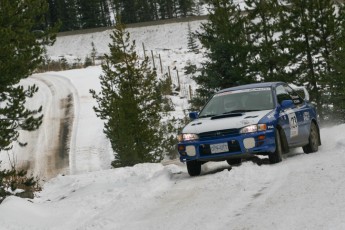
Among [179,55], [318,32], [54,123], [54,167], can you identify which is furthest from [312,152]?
[179,55]

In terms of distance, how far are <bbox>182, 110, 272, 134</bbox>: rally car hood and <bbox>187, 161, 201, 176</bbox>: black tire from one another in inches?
24.9

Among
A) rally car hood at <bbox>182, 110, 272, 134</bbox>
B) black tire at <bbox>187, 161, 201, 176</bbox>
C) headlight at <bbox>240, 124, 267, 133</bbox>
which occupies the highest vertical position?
rally car hood at <bbox>182, 110, 272, 134</bbox>

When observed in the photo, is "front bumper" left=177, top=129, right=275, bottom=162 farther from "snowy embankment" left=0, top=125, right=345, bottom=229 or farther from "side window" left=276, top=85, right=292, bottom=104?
"side window" left=276, top=85, right=292, bottom=104

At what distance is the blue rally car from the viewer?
9867 mm

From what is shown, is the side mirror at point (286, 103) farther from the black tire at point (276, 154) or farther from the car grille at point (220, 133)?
the car grille at point (220, 133)

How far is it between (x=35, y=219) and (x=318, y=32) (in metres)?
24.5

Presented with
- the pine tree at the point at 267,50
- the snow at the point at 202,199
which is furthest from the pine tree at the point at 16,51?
the pine tree at the point at 267,50

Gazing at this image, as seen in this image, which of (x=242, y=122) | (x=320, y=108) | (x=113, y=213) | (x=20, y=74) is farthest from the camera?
(x=320, y=108)

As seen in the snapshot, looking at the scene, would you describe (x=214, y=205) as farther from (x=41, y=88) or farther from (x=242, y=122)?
(x=41, y=88)

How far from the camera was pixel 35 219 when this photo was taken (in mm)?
Answer: 8117

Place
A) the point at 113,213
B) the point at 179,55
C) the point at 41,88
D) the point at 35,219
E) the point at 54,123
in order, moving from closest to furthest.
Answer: the point at 113,213 → the point at 35,219 → the point at 54,123 → the point at 41,88 → the point at 179,55

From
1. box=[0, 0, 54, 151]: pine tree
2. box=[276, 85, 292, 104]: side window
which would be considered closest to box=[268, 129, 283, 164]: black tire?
box=[276, 85, 292, 104]: side window

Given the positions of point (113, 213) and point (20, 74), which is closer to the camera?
point (113, 213)

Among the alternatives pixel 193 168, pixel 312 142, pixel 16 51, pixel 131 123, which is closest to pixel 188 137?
pixel 193 168
